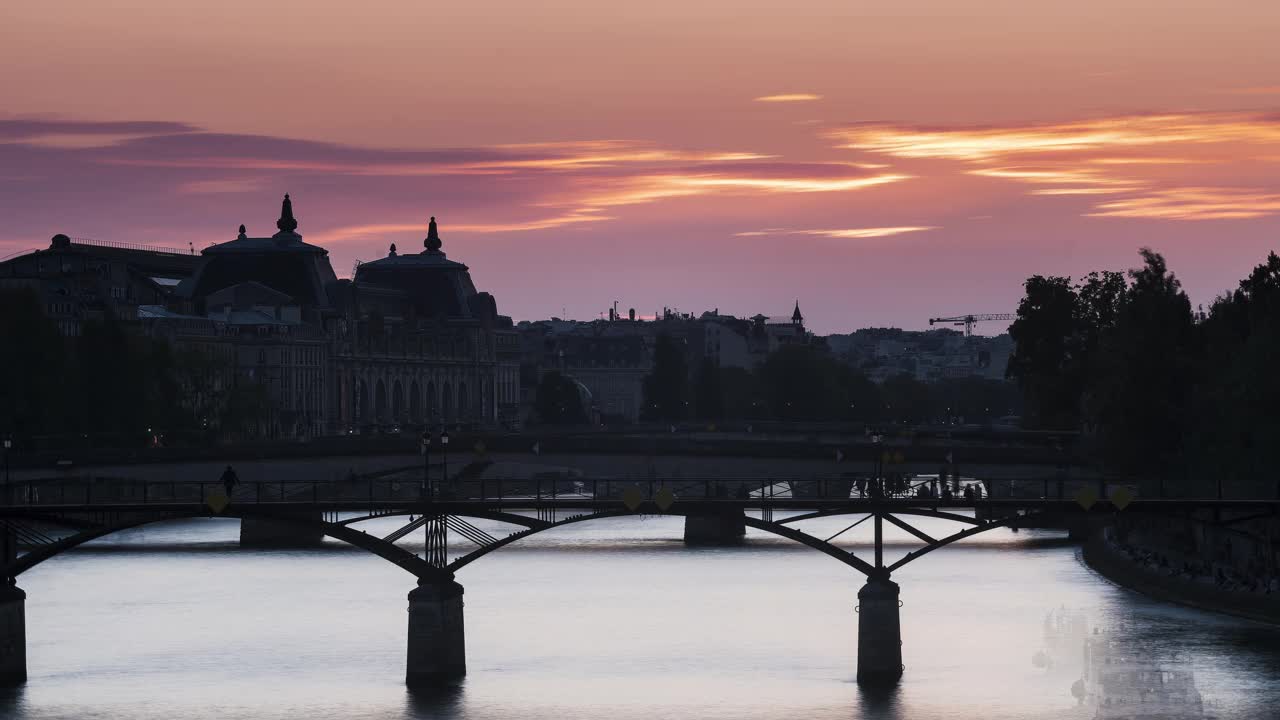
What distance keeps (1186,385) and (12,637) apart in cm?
4372

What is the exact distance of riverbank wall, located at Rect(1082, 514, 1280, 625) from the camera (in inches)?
2788

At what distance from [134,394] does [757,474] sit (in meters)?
28.2

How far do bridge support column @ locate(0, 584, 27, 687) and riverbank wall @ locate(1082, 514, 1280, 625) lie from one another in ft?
85.6

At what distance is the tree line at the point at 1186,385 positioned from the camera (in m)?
77.8

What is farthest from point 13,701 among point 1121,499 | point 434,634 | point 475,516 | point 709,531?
point 709,531

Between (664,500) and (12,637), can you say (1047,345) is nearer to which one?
(664,500)

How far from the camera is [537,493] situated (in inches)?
2488

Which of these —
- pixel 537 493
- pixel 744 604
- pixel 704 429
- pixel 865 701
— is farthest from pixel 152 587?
pixel 704 429

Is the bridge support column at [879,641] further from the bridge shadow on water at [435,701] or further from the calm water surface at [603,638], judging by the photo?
the bridge shadow on water at [435,701]

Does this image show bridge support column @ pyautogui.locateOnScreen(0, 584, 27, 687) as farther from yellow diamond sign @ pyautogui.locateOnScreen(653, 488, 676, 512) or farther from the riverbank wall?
the riverbank wall

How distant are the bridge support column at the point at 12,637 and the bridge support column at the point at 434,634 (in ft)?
28.1

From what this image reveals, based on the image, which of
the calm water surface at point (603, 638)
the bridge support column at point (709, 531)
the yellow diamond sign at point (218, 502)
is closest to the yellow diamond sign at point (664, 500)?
the calm water surface at point (603, 638)

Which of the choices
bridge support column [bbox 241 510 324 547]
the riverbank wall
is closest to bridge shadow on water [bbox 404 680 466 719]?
the riverbank wall

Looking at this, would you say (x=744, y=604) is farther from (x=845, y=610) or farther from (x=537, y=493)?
(x=537, y=493)
